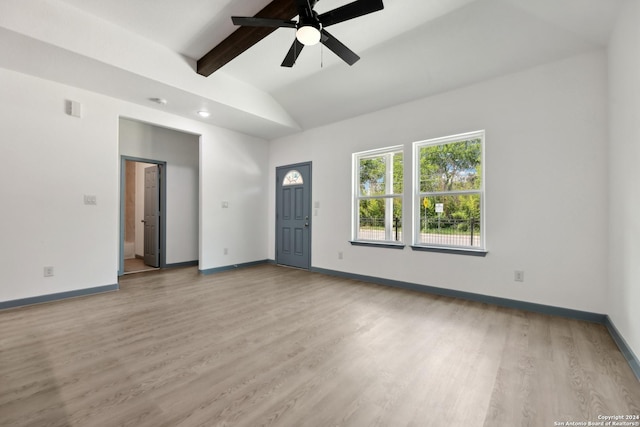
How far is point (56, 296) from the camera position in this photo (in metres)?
3.63

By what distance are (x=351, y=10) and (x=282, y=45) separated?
5.02 ft

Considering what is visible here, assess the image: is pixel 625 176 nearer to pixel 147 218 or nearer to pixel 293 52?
pixel 293 52

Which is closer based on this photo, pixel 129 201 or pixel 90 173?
pixel 90 173

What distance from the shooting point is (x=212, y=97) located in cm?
412

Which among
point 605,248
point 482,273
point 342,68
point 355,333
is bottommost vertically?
point 355,333

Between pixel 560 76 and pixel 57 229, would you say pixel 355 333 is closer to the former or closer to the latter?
pixel 560 76

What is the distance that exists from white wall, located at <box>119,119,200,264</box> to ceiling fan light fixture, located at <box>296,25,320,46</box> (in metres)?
4.38

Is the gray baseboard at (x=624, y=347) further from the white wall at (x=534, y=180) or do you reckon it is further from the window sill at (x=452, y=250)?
the window sill at (x=452, y=250)

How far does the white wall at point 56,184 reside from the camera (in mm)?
3326

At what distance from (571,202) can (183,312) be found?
15.1 ft

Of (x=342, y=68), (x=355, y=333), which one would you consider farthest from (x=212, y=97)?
(x=355, y=333)

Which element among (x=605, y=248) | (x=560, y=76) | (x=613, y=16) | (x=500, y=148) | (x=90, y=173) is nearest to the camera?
(x=613, y=16)

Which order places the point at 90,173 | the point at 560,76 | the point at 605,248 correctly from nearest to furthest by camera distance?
the point at 605,248 < the point at 560,76 < the point at 90,173

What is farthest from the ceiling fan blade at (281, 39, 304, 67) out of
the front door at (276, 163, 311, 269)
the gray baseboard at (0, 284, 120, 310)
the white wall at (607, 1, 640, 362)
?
the gray baseboard at (0, 284, 120, 310)
